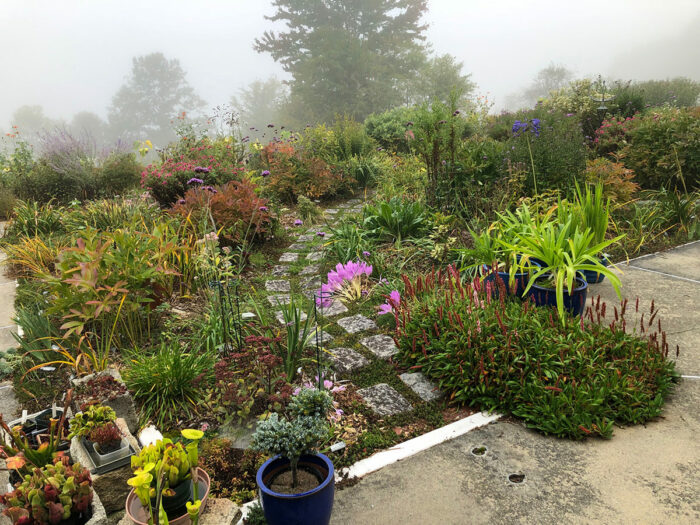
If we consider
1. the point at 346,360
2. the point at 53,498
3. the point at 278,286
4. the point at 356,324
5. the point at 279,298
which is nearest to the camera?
the point at 53,498

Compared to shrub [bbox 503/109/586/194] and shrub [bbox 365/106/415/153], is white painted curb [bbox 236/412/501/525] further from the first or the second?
shrub [bbox 365/106/415/153]

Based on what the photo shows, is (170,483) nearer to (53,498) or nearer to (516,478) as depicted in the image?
(53,498)

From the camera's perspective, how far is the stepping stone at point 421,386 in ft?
9.14

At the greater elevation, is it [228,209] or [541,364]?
[228,209]

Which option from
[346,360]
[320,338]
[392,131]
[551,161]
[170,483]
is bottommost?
[346,360]

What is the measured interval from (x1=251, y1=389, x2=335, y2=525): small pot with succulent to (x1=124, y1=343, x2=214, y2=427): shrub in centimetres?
102

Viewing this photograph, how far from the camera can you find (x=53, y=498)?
4.96ft

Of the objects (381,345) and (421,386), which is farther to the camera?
(381,345)

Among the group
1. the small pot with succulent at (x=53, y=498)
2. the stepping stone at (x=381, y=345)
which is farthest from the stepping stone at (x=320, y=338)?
the small pot with succulent at (x=53, y=498)

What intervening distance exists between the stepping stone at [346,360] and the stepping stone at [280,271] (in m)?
1.84

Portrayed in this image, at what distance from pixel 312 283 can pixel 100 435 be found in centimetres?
289

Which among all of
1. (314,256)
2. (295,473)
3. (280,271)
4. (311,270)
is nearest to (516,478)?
(295,473)

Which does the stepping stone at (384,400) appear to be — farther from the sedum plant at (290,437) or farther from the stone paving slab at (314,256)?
the stone paving slab at (314,256)

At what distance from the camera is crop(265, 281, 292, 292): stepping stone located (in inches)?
180
